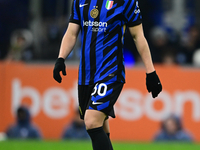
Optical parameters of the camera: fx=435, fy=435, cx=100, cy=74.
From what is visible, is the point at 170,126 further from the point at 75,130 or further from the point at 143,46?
the point at 143,46

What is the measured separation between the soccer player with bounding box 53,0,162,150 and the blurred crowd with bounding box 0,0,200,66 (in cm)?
577

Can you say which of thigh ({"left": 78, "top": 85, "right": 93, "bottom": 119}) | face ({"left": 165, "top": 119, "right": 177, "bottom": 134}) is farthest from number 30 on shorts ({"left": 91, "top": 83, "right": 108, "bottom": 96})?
face ({"left": 165, "top": 119, "right": 177, "bottom": 134})

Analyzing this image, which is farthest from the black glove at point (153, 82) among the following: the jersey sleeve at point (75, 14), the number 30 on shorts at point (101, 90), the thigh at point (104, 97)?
the jersey sleeve at point (75, 14)

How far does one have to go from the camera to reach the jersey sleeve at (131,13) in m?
4.30

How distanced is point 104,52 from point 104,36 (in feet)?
0.53

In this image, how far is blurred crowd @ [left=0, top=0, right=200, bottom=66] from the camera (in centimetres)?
1048

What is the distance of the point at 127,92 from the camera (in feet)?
30.2

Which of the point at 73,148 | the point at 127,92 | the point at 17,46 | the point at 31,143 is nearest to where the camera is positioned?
the point at 73,148

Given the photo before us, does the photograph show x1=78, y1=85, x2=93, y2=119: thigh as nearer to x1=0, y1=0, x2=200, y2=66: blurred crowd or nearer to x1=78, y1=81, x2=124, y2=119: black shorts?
x1=78, y1=81, x2=124, y2=119: black shorts

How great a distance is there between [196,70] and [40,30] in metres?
5.16

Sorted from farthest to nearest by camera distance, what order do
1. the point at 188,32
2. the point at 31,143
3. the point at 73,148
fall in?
the point at 188,32, the point at 31,143, the point at 73,148

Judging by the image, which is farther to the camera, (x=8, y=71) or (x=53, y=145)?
(x=8, y=71)

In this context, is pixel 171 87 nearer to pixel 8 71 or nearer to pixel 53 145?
pixel 53 145

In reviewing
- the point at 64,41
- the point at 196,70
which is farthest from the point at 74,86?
the point at 64,41
